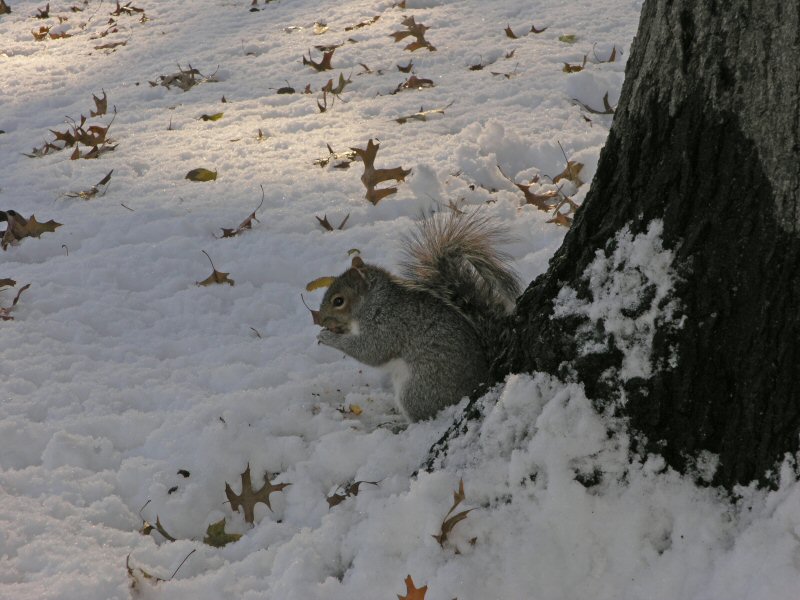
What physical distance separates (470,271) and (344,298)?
1.85ft

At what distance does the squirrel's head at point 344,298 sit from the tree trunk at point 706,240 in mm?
1177

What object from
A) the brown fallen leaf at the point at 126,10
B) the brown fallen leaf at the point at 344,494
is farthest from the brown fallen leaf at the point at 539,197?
the brown fallen leaf at the point at 126,10

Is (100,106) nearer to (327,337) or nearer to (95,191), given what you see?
(95,191)

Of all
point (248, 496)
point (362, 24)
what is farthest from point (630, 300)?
point (362, 24)

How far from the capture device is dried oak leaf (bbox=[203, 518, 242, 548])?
2195 mm

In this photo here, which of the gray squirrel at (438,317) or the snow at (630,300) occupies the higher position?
the snow at (630,300)

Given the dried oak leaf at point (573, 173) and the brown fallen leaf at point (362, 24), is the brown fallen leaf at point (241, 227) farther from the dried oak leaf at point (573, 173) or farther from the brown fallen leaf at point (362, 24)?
the brown fallen leaf at point (362, 24)

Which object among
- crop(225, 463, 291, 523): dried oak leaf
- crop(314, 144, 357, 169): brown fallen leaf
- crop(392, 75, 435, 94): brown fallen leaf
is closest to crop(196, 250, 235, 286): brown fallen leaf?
crop(314, 144, 357, 169): brown fallen leaf

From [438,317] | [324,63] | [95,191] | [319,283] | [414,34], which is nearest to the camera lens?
[438,317]

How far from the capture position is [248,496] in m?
2.28

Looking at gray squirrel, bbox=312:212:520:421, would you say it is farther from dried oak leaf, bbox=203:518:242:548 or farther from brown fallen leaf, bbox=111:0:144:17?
brown fallen leaf, bbox=111:0:144:17

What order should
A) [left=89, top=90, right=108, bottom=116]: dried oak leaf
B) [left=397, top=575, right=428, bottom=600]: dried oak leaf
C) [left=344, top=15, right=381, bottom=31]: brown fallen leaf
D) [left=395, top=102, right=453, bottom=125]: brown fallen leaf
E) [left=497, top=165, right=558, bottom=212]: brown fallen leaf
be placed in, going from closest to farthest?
[left=397, top=575, right=428, bottom=600]: dried oak leaf < [left=497, top=165, right=558, bottom=212]: brown fallen leaf < [left=395, top=102, right=453, bottom=125]: brown fallen leaf < [left=89, top=90, right=108, bottom=116]: dried oak leaf < [left=344, top=15, right=381, bottom=31]: brown fallen leaf

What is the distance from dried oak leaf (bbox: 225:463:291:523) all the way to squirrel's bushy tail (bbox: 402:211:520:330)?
88cm

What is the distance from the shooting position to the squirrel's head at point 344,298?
2.96 m
